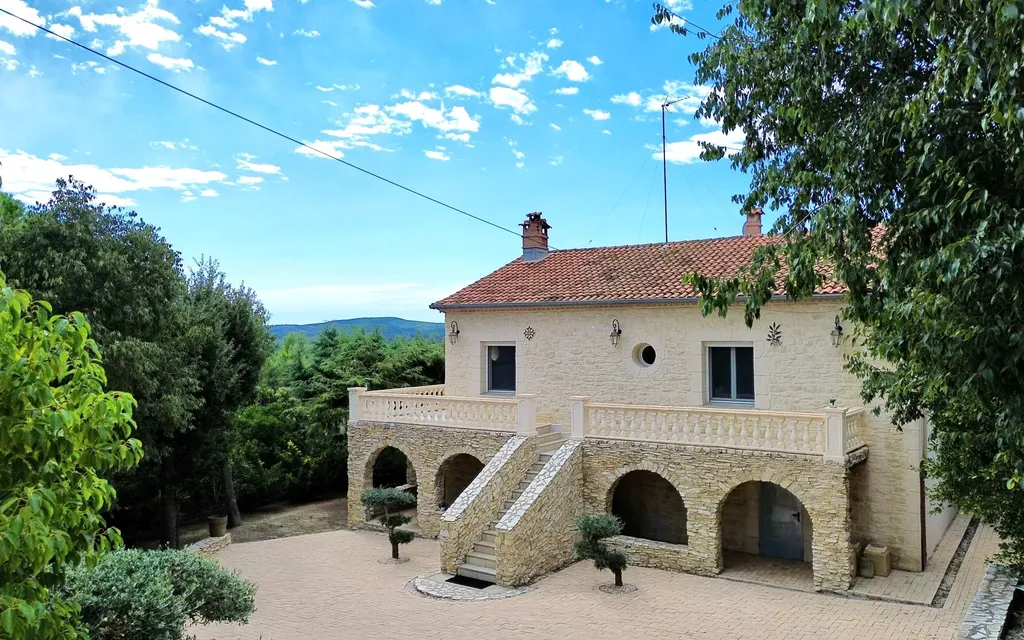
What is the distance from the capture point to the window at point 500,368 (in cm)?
1867

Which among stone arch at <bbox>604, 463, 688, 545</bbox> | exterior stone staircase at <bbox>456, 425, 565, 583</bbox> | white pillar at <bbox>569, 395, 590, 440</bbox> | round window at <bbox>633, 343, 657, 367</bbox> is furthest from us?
round window at <bbox>633, 343, 657, 367</bbox>

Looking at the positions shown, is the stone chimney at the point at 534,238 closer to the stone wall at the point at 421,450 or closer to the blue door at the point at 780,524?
the stone wall at the point at 421,450

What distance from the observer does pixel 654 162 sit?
51.3 feet

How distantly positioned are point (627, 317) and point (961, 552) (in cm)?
892

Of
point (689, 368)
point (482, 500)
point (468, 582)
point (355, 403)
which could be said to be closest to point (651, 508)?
point (689, 368)

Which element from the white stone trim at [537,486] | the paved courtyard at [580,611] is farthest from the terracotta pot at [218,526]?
the white stone trim at [537,486]

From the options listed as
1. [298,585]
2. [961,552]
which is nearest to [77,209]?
[298,585]

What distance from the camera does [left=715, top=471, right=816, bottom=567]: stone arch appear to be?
14703 millimetres

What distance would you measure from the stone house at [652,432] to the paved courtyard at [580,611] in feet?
2.78

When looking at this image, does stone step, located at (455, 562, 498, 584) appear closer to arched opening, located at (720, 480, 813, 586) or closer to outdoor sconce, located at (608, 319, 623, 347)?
arched opening, located at (720, 480, 813, 586)

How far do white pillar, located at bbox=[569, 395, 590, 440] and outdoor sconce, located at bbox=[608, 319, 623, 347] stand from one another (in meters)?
2.07

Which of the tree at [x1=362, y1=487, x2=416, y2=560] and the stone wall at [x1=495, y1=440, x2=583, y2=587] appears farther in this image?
the tree at [x1=362, y1=487, x2=416, y2=560]

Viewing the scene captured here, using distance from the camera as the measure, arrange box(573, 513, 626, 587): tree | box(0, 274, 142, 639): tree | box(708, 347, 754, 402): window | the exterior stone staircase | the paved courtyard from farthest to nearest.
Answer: box(708, 347, 754, 402): window < the exterior stone staircase < box(573, 513, 626, 587): tree < the paved courtyard < box(0, 274, 142, 639): tree

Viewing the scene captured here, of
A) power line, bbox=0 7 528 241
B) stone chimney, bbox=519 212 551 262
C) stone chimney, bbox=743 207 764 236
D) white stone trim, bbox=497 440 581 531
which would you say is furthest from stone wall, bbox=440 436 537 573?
stone chimney, bbox=743 207 764 236
